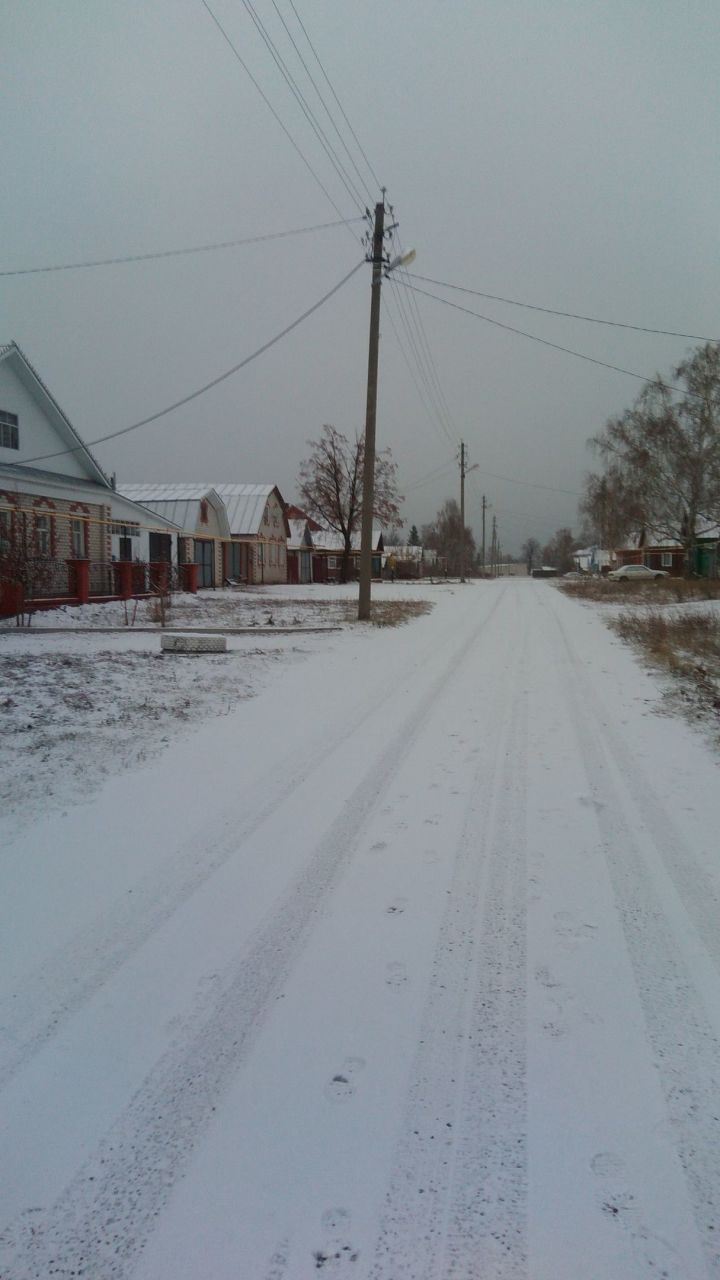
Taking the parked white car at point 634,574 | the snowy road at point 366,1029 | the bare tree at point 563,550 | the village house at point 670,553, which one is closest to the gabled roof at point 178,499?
the village house at point 670,553

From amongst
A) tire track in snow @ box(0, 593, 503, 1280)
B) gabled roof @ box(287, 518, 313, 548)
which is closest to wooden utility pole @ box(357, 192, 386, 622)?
tire track in snow @ box(0, 593, 503, 1280)

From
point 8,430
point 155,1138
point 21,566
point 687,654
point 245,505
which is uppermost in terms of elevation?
point 245,505

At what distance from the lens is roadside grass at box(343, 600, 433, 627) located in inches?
724

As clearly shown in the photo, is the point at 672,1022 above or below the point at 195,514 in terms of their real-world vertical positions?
below

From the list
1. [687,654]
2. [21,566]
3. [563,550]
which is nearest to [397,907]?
[687,654]

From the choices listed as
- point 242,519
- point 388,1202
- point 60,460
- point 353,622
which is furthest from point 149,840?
point 242,519

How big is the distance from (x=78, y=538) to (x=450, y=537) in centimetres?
10464

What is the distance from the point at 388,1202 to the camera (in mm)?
1959

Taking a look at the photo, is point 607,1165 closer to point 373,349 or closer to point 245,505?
point 373,349

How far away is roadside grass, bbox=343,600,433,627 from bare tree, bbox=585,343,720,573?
57.7ft

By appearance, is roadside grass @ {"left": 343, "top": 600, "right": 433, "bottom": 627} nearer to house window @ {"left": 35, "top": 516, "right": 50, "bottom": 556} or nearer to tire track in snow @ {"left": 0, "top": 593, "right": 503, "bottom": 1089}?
house window @ {"left": 35, "top": 516, "right": 50, "bottom": 556}

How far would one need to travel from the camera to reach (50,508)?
70.5ft

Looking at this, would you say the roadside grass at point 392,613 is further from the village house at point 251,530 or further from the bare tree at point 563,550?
the bare tree at point 563,550

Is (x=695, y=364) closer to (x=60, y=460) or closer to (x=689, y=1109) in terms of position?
(x=60, y=460)
